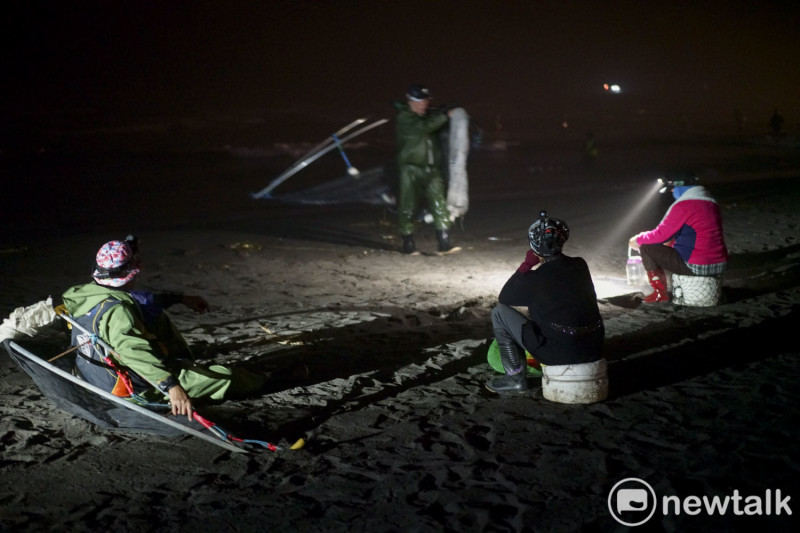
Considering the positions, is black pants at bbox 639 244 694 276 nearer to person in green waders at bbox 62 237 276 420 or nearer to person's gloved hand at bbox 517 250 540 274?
person's gloved hand at bbox 517 250 540 274

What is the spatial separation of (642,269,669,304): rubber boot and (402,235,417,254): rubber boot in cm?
403

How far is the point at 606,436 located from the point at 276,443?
1.99 m

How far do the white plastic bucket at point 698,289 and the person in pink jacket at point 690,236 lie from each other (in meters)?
0.06

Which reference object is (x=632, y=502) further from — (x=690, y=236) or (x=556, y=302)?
(x=690, y=236)

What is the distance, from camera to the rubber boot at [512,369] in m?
5.12

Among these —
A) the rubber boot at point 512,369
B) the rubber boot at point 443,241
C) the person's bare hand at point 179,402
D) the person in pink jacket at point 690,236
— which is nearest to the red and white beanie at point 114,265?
the person's bare hand at point 179,402

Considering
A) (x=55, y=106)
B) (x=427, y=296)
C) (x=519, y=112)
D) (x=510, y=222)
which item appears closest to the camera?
(x=427, y=296)

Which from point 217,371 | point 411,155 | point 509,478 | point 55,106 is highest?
point 55,106

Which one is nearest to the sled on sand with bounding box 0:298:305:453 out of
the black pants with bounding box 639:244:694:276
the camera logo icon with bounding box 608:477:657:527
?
the camera logo icon with bounding box 608:477:657:527

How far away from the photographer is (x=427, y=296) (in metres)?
8.12

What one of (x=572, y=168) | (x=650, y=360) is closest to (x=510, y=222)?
(x=650, y=360)

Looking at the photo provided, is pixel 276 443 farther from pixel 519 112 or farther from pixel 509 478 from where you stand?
pixel 519 112

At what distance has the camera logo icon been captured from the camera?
3529mm

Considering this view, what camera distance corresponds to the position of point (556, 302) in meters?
4.67
